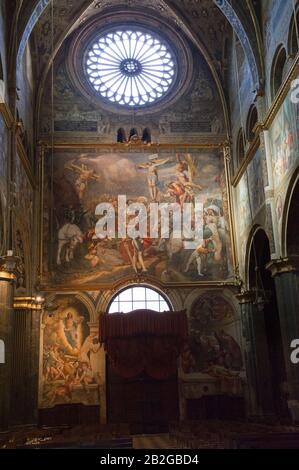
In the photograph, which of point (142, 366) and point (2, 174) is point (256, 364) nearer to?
point (142, 366)

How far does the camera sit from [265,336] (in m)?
19.1

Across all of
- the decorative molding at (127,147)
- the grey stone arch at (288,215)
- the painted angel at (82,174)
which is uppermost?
the decorative molding at (127,147)

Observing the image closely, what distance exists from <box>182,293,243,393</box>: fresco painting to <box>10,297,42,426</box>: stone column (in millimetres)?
5142

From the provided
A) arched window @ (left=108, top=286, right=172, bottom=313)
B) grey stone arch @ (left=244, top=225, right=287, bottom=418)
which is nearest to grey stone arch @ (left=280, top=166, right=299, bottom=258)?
grey stone arch @ (left=244, top=225, right=287, bottom=418)

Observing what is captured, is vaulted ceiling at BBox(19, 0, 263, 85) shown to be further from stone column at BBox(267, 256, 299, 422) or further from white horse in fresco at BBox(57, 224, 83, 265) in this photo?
stone column at BBox(267, 256, 299, 422)

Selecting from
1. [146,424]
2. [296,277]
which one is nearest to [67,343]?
[146,424]

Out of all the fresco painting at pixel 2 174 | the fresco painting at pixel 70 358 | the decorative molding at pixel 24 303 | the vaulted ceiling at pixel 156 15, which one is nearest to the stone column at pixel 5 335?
the fresco painting at pixel 2 174

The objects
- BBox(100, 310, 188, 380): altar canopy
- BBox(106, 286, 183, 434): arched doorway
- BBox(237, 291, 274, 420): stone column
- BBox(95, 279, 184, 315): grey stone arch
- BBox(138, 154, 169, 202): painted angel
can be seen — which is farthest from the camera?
BBox(138, 154, 169, 202): painted angel

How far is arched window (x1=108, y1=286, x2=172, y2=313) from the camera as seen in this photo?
20.7 m

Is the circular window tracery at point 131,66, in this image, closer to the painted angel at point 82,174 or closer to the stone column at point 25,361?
the painted angel at point 82,174

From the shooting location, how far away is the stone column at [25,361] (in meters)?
18.3

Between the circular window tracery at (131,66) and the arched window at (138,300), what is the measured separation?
7.80 m

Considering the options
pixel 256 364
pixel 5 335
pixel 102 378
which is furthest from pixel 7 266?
pixel 256 364

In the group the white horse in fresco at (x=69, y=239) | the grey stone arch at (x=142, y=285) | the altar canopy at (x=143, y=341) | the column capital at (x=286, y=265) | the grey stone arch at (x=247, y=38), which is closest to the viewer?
the column capital at (x=286, y=265)
